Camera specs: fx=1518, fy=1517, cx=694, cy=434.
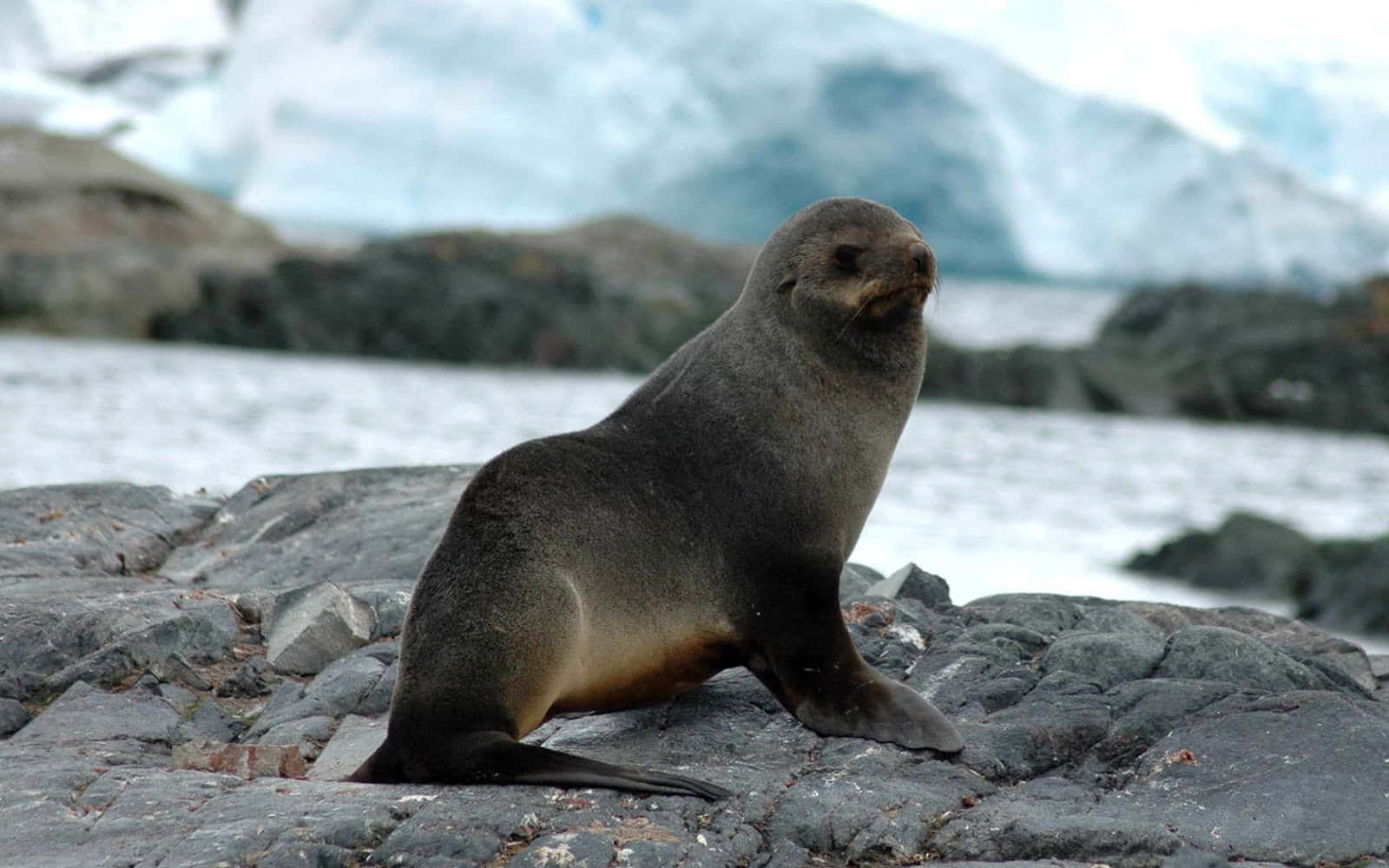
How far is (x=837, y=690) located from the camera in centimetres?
432

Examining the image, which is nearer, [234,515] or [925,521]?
[234,515]

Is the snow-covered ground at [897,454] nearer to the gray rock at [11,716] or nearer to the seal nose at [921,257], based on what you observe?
the seal nose at [921,257]

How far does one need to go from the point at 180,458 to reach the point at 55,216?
19.4m

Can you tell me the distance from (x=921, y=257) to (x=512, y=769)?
6.40 feet

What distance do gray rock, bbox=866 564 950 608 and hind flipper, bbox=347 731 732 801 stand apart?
1.98 meters

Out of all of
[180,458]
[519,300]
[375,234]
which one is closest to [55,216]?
[519,300]

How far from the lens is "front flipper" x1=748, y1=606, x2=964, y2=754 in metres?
4.22

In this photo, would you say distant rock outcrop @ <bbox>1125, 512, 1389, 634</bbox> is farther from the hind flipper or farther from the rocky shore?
the hind flipper

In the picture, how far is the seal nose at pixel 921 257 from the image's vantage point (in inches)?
181

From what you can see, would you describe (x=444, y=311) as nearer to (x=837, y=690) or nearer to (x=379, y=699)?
(x=379, y=699)

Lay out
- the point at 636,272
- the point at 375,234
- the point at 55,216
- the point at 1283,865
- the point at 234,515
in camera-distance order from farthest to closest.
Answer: the point at 375,234 → the point at 636,272 → the point at 55,216 → the point at 234,515 → the point at 1283,865

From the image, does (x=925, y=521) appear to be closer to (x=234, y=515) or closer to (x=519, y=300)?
(x=234, y=515)

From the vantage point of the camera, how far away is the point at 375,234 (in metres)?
60.4

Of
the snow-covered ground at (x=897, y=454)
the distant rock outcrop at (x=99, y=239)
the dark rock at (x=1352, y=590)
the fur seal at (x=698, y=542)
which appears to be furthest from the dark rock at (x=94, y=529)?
the distant rock outcrop at (x=99, y=239)
